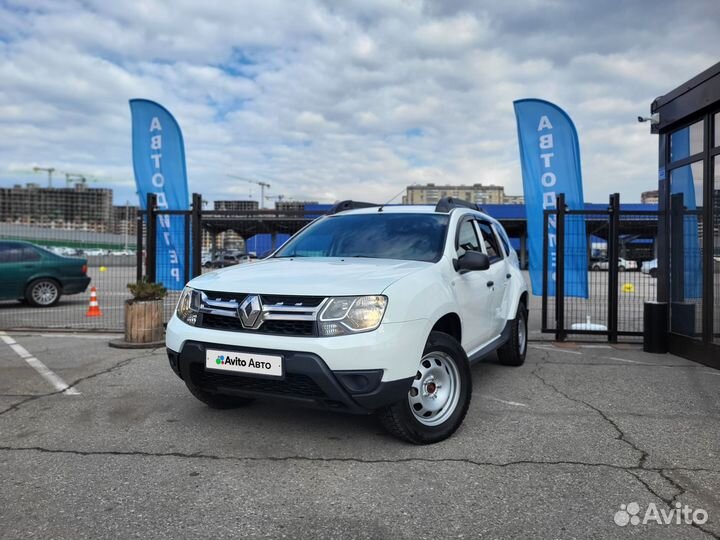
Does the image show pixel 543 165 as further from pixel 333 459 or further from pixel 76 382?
pixel 76 382

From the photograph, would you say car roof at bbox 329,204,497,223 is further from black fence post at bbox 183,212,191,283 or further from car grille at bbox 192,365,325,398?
black fence post at bbox 183,212,191,283

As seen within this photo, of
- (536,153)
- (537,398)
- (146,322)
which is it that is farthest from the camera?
(536,153)

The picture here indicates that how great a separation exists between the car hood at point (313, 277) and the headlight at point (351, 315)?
50 millimetres

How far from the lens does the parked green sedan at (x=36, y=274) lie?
1199cm

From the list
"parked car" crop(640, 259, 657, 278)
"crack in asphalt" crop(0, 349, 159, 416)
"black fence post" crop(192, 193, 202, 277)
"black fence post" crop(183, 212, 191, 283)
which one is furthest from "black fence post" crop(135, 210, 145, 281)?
"parked car" crop(640, 259, 657, 278)

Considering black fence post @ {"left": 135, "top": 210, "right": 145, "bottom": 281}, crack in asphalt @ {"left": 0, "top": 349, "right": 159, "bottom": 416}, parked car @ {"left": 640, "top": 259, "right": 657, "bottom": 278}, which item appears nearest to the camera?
crack in asphalt @ {"left": 0, "top": 349, "right": 159, "bottom": 416}

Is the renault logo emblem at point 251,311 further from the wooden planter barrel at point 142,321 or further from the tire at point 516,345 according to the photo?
the wooden planter barrel at point 142,321

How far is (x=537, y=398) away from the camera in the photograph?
501 centimetres

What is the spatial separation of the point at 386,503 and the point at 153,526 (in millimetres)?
1155

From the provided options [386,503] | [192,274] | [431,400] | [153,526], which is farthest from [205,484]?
[192,274]

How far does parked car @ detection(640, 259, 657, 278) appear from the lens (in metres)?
7.95

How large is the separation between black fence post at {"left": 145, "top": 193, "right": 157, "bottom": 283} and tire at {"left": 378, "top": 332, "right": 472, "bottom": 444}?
6.38 m

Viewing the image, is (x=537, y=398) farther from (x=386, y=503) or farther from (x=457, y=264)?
(x=386, y=503)

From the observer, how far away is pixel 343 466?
11.0 ft
